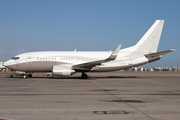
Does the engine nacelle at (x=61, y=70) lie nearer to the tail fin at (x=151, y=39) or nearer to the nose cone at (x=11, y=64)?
the nose cone at (x=11, y=64)

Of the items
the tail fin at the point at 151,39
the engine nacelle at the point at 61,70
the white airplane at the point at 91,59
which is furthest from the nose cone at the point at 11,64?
the tail fin at the point at 151,39

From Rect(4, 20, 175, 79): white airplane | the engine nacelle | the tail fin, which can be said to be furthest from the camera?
the tail fin

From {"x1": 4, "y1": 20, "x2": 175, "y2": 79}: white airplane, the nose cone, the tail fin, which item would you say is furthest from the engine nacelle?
the tail fin

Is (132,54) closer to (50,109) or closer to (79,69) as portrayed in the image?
(79,69)

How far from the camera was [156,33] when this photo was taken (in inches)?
1097

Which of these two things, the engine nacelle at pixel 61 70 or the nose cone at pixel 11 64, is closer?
the engine nacelle at pixel 61 70

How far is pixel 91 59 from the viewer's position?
27281mm

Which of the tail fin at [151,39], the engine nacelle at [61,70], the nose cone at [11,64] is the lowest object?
the engine nacelle at [61,70]

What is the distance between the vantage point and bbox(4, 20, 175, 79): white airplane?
26.5m

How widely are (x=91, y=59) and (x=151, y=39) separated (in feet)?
30.1

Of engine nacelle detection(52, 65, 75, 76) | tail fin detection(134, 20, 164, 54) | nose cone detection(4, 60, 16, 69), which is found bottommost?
engine nacelle detection(52, 65, 75, 76)

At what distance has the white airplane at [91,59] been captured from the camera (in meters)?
26.5

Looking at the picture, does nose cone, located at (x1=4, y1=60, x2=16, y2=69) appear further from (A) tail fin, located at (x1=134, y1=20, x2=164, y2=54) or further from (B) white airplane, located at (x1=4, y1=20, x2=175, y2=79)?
(A) tail fin, located at (x1=134, y1=20, x2=164, y2=54)

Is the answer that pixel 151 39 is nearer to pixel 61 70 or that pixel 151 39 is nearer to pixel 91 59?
pixel 91 59
